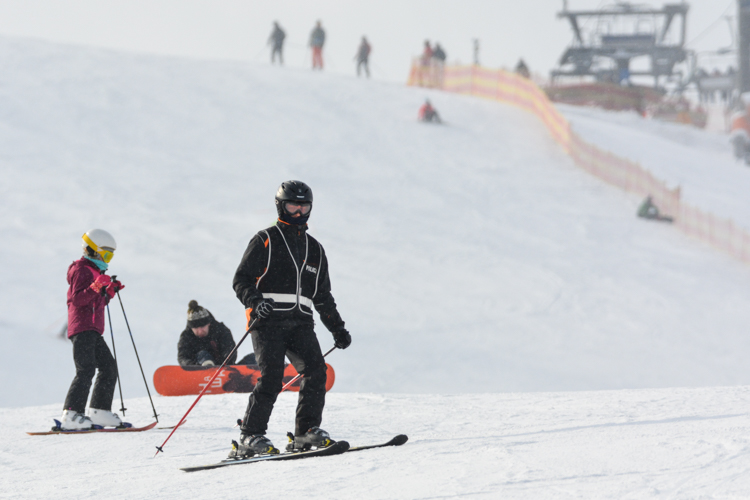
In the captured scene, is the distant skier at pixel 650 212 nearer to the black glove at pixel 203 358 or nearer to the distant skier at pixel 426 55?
the black glove at pixel 203 358

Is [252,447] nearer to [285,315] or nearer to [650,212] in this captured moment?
[285,315]

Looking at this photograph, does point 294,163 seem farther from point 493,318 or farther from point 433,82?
point 433,82

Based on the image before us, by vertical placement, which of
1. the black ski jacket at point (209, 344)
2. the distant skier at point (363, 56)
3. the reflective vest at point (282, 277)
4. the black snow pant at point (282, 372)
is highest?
the distant skier at point (363, 56)

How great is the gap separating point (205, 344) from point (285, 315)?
3.01 meters

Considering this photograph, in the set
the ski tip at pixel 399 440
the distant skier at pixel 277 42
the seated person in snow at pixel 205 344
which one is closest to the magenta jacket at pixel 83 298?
the seated person in snow at pixel 205 344

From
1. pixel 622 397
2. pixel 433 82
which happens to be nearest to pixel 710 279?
pixel 622 397

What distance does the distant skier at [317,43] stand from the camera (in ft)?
87.4

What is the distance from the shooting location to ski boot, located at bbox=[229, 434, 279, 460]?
3.80m

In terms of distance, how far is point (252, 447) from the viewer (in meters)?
3.80

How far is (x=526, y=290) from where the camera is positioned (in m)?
11.5

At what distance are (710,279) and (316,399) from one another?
10.5 metres

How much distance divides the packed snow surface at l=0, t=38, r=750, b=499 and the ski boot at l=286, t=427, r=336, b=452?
0.27 meters

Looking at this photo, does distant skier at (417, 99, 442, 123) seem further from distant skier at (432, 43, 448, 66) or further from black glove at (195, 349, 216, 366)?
black glove at (195, 349, 216, 366)

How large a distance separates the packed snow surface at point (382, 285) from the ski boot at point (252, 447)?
0.76 feet
